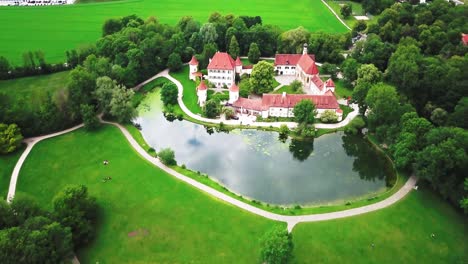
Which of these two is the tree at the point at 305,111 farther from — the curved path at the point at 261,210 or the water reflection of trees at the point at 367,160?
the curved path at the point at 261,210

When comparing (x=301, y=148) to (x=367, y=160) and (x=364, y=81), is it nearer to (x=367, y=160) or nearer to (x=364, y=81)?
(x=367, y=160)

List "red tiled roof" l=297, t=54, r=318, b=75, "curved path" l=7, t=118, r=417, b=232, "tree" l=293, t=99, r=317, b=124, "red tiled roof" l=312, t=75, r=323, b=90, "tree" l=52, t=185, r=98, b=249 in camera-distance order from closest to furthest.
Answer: "tree" l=52, t=185, r=98, b=249
"curved path" l=7, t=118, r=417, b=232
"tree" l=293, t=99, r=317, b=124
"red tiled roof" l=312, t=75, r=323, b=90
"red tiled roof" l=297, t=54, r=318, b=75

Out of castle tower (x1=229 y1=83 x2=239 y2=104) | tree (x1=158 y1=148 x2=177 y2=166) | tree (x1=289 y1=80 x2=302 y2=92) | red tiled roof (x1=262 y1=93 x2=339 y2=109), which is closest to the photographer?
tree (x1=158 y1=148 x2=177 y2=166)

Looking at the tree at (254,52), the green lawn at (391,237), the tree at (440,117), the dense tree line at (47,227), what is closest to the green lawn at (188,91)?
the tree at (254,52)

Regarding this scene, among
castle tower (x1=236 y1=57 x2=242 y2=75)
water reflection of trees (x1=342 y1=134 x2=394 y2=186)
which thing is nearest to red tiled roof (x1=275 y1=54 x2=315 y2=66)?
castle tower (x1=236 y1=57 x2=242 y2=75)

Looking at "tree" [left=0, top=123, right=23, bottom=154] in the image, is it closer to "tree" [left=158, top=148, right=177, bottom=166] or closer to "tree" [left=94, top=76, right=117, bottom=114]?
"tree" [left=94, top=76, right=117, bottom=114]

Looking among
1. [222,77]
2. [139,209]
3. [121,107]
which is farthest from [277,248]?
[222,77]

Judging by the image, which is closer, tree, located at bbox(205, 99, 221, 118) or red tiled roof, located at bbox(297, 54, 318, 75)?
tree, located at bbox(205, 99, 221, 118)

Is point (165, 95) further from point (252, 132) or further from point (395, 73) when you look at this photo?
point (395, 73)
